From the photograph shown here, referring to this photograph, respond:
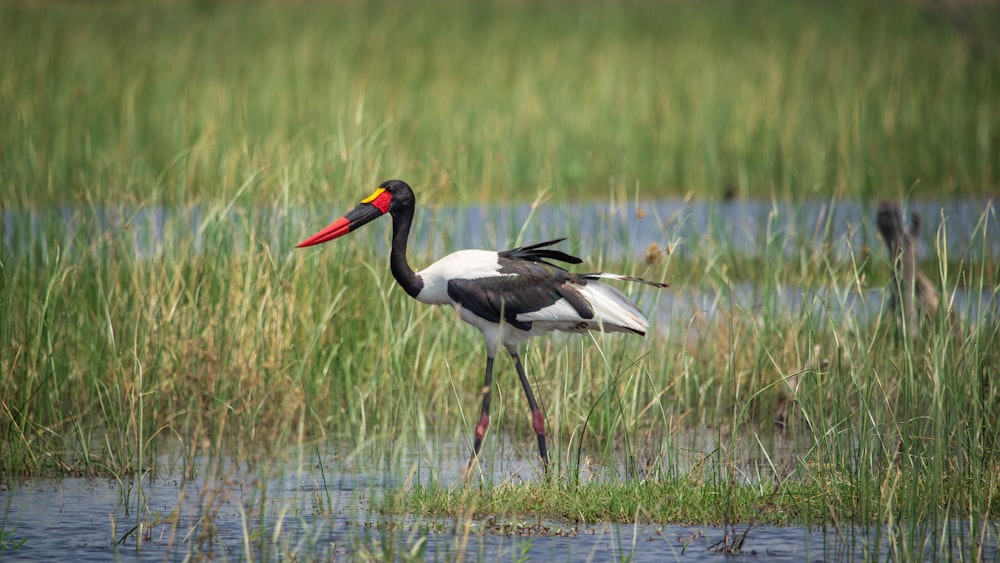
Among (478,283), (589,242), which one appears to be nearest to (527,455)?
(478,283)

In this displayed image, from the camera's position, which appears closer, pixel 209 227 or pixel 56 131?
pixel 209 227

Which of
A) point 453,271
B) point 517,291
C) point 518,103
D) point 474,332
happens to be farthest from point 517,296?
point 518,103

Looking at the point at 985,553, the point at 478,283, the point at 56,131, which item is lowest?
the point at 985,553

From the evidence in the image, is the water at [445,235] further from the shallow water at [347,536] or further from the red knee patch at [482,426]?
the shallow water at [347,536]

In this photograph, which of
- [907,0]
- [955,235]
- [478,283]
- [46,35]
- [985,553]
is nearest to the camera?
[985,553]

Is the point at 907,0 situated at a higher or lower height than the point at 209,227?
higher

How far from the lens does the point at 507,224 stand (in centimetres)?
884

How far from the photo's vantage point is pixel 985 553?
4727 millimetres

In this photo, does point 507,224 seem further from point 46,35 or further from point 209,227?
point 46,35

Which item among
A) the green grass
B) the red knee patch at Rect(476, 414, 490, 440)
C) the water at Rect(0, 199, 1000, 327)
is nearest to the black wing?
the green grass

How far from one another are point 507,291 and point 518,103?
8.96 metres

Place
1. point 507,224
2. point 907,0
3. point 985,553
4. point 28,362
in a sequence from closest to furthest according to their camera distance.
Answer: point 985,553 < point 28,362 < point 507,224 < point 907,0

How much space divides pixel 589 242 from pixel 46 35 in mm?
11773

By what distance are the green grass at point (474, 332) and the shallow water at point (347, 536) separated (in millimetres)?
122
